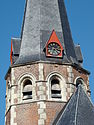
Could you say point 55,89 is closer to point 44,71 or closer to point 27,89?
point 44,71

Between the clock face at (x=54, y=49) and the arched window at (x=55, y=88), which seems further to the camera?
the clock face at (x=54, y=49)

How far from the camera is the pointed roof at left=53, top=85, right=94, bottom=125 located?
67.2 feet

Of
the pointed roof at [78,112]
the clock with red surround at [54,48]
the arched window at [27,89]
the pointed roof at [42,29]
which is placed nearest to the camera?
the pointed roof at [78,112]

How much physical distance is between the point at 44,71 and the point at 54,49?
64.7 inches

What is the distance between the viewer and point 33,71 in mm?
24953

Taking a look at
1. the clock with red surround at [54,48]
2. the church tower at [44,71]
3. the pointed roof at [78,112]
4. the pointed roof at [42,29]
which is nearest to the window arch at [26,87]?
the church tower at [44,71]

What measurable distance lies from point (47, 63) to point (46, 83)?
1200mm

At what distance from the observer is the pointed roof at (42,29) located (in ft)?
84.7

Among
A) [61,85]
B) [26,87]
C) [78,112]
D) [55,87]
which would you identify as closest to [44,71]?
[55,87]

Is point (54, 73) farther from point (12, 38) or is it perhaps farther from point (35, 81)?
point (12, 38)

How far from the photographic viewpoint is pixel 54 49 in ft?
84.6

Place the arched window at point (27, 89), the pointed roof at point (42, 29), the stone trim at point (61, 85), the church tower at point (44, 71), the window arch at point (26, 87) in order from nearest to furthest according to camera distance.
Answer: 1. the church tower at point (44, 71)
2. the stone trim at point (61, 85)
3. the window arch at point (26, 87)
4. the arched window at point (27, 89)
5. the pointed roof at point (42, 29)

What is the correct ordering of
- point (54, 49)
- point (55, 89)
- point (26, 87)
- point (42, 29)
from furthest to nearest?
point (42, 29), point (54, 49), point (26, 87), point (55, 89)

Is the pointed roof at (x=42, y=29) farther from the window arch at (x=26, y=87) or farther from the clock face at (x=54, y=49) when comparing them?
the window arch at (x=26, y=87)
